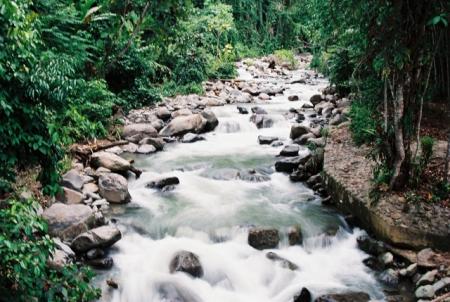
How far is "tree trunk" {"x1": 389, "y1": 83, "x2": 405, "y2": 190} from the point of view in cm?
588

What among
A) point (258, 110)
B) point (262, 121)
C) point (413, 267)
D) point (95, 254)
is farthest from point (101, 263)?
point (258, 110)

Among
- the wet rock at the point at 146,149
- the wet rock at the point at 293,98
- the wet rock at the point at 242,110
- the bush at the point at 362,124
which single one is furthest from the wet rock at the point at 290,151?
the wet rock at the point at 293,98

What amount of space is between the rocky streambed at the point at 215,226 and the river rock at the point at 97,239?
2cm

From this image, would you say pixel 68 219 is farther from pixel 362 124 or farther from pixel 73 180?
pixel 362 124

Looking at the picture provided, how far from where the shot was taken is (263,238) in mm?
6555

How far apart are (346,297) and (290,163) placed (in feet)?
14.7

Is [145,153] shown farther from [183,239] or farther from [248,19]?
[248,19]

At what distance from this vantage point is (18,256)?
3578 mm

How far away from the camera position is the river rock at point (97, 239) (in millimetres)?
5883

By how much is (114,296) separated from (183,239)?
164 centimetres

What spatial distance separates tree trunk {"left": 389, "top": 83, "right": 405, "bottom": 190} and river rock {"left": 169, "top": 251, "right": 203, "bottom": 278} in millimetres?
2961

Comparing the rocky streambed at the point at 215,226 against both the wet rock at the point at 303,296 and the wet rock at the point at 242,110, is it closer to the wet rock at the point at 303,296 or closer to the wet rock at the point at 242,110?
the wet rock at the point at 303,296

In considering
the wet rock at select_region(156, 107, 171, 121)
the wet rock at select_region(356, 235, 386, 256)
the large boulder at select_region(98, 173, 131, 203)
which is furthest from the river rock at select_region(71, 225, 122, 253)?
the wet rock at select_region(156, 107, 171, 121)

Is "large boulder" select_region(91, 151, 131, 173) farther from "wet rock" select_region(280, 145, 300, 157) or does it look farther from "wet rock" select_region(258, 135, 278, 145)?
"wet rock" select_region(258, 135, 278, 145)
